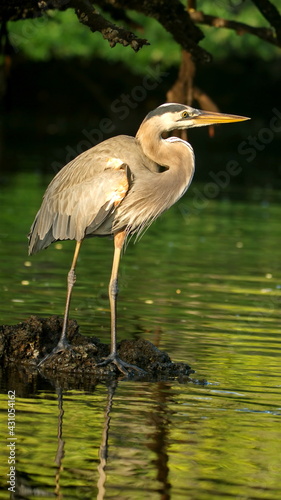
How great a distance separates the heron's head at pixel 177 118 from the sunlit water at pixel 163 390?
1.91 m

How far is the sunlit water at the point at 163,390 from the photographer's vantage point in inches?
266

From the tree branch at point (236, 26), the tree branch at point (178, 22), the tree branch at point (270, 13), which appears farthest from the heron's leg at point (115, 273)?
the tree branch at point (236, 26)

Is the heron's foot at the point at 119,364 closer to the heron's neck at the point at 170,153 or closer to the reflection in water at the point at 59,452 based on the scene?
the reflection in water at the point at 59,452

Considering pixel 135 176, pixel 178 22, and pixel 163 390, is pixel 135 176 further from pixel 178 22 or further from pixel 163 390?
pixel 178 22

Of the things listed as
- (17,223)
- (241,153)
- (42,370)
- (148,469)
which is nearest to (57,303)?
(42,370)

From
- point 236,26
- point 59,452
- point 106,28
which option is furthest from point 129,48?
point 59,452

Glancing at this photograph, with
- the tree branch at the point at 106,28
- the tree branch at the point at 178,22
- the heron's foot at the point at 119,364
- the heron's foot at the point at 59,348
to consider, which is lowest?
the heron's foot at the point at 119,364

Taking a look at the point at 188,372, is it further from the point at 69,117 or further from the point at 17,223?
the point at 69,117

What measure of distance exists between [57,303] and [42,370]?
315cm

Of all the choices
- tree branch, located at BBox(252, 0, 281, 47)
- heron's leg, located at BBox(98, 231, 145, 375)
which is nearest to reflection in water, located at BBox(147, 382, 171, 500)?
heron's leg, located at BBox(98, 231, 145, 375)

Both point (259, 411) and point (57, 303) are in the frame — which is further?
point (57, 303)

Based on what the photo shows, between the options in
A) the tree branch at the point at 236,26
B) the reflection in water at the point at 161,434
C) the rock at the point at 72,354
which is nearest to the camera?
the reflection in water at the point at 161,434

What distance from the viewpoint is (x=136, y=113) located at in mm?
50531

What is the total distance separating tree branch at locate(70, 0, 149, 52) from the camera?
31.3 feet
